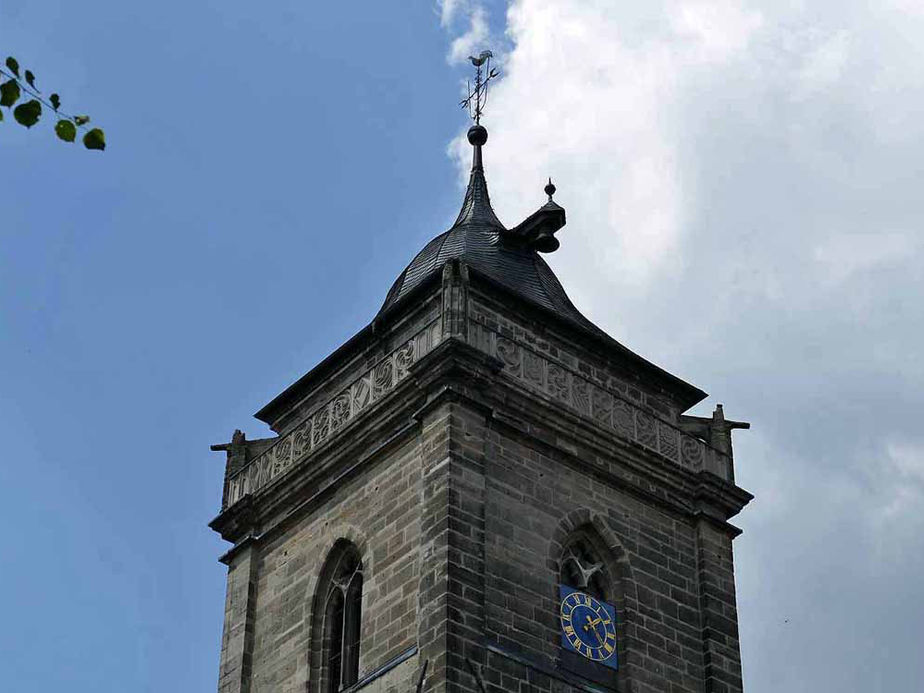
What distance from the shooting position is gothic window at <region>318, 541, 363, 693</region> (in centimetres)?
2364

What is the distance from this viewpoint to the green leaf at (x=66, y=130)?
8961mm

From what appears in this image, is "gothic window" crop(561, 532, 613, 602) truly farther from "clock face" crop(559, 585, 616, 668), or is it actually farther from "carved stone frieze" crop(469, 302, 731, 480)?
"carved stone frieze" crop(469, 302, 731, 480)

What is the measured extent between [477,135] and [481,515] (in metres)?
10.9

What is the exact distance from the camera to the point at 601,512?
2477cm

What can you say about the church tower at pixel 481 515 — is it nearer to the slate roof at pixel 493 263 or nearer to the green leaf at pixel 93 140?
the slate roof at pixel 493 263

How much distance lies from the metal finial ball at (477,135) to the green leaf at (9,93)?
2339 centimetres

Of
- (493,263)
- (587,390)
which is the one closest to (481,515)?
(587,390)

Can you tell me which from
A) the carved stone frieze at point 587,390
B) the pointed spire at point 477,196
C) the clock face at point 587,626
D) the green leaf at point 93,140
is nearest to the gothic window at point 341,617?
the clock face at point 587,626

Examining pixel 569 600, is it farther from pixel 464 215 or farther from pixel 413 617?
pixel 464 215

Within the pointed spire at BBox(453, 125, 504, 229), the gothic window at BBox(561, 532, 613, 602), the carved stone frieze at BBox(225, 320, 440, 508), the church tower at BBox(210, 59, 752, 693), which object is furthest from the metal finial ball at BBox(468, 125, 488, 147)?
the gothic window at BBox(561, 532, 613, 602)

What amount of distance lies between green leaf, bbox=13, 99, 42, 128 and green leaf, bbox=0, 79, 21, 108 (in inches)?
3.7

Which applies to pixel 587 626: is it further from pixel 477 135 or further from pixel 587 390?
pixel 477 135

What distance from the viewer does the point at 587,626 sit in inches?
928

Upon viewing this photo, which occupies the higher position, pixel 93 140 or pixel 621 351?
pixel 621 351
